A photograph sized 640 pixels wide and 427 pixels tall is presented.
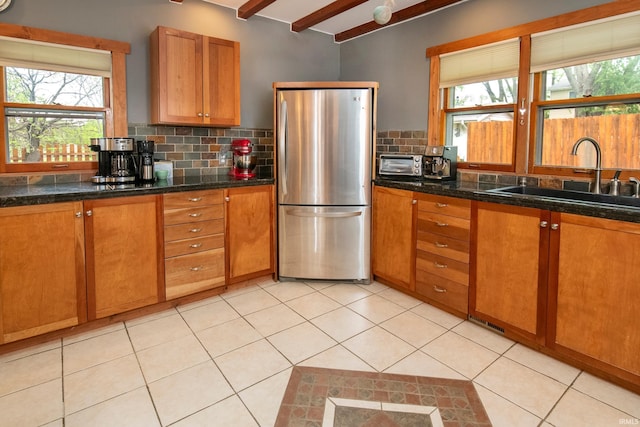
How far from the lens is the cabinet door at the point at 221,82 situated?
3.15 meters

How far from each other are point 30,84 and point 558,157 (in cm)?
386

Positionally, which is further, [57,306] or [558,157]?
[558,157]

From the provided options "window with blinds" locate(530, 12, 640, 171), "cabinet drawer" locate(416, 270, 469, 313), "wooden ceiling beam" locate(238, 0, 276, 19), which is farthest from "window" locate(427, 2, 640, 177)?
"wooden ceiling beam" locate(238, 0, 276, 19)

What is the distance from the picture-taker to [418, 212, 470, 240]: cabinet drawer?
2627mm

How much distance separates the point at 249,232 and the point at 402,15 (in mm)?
2470

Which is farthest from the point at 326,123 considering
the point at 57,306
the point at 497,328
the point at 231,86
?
the point at 57,306

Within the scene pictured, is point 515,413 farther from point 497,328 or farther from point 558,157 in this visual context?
point 558,157

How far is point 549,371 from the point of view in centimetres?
209

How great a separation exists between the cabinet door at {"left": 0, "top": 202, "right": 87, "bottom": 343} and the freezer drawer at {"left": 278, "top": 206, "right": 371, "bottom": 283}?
5.18ft

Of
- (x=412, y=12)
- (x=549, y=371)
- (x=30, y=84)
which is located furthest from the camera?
(x=412, y=12)

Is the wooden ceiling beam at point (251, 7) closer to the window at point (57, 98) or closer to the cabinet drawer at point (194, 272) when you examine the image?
the window at point (57, 98)

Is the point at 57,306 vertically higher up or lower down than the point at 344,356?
higher up

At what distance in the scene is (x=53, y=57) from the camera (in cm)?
273

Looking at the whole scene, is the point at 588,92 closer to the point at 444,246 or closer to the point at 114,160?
the point at 444,246
